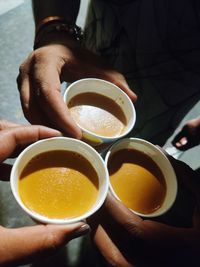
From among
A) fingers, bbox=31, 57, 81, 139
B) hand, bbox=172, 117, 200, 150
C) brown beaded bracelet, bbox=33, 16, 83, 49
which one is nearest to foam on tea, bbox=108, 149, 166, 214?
fingers, bbox=31, 57, 81, 139

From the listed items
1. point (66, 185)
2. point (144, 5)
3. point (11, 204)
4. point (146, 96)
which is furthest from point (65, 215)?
point (144, 5)

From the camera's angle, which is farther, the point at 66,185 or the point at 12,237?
the point at 66,185

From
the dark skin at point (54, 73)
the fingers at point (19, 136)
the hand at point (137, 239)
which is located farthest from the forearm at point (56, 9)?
the hand at point (137, 239)

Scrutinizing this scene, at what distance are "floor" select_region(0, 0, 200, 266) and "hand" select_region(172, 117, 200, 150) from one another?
0.16 meters

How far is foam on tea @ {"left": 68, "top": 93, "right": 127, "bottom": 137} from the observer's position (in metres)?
1.22

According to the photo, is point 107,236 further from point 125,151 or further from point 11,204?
point 11,204

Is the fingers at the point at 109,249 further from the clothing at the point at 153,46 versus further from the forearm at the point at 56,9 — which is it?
the forearm at the point at 56,9

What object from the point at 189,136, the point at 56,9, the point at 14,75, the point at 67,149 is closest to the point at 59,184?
the point at 67,149

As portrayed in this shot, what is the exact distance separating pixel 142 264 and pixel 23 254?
470mm

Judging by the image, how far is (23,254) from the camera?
0.81 meters

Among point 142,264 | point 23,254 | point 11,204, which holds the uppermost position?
point 23,254

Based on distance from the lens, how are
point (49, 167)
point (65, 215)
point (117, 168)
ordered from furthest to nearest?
point (117, 168)
point (49, 167)
point (65, 215)

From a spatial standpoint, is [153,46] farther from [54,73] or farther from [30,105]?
[30,105]

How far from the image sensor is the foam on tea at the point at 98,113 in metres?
1.22
